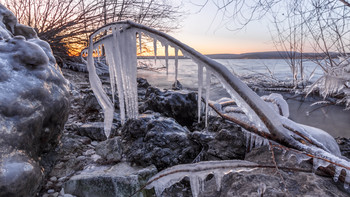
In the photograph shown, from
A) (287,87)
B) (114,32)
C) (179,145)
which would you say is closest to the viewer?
(114,32)

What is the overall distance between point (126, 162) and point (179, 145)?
44cm

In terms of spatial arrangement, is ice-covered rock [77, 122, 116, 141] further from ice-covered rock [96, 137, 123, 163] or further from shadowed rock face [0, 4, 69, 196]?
shadowed rock face [0, 4, 69, 196]

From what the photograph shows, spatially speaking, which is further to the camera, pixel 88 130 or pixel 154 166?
pixel 88 130

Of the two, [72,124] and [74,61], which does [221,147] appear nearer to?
[72,124]

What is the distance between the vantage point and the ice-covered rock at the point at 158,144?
4.85 feet

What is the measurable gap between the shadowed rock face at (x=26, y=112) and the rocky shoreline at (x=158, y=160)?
26 centimetres

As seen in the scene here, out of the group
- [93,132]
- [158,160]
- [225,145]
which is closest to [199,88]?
[225,145]

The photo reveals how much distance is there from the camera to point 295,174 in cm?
92

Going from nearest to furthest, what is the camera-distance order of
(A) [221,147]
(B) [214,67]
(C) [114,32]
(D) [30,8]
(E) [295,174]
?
(B) [214,67], (C) [114,32], (E) [295,174], (A) [221,147], (D) [30,8]

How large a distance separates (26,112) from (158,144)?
86 centimetres

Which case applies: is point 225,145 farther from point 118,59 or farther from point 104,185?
point 118,59

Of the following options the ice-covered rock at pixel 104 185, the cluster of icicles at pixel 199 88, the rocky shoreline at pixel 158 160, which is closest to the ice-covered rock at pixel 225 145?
the rocky shoreline at pixel 158 160

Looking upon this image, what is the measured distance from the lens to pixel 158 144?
154 centimetres

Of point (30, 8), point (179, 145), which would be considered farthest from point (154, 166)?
point (30, 8)
